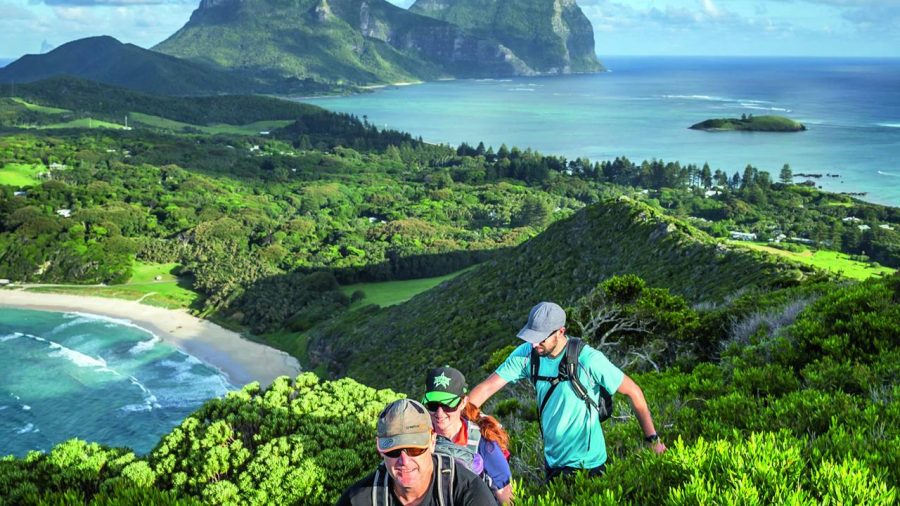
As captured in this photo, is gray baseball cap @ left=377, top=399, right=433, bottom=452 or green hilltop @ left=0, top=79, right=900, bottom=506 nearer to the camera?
gray baseball cap @ left=377, top=399, right=433, bottom=452

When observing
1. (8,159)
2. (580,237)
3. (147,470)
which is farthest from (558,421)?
(8,159)

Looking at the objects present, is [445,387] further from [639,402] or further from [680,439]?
[680,439]

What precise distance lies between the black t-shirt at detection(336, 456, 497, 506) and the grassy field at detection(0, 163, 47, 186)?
134m

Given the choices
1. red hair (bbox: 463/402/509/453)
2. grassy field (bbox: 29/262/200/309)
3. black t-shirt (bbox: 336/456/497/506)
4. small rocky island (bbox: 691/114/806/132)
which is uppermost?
black t-shirt (bbox: 336/456/497/506)

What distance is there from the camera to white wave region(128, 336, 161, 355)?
5572 cm

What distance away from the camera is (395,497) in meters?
4.10

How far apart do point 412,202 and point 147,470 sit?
109055 mm

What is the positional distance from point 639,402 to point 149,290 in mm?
77490

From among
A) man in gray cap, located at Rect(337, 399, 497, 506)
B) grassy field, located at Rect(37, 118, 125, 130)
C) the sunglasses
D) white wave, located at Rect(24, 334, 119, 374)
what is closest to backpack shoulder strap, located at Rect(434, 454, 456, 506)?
man in gray cap, located at Rect(337, 399, 497, 506)

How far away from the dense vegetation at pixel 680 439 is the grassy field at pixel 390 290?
50806 mm

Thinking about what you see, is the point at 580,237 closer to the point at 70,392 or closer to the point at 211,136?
the point at 70,392

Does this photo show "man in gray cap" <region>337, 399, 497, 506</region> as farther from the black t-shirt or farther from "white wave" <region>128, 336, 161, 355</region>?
"white wave" <region>128, 336, 161, 355</region>

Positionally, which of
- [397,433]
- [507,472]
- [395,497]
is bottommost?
[507,472]

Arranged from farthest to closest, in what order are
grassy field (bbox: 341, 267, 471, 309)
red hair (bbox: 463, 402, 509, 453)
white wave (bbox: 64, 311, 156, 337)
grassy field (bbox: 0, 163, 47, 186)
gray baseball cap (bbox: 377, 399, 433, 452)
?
grassy field (bbox: 0, 163, 47, 186)
grassy field (bbox: 341, 267, 471, 309)
white wave (bbox: 64, 311, 156, 337)
red hair (bbox: 463, 402, 509, 453)
gray baseball cap (bbox: 377, 399, 433, 452)
